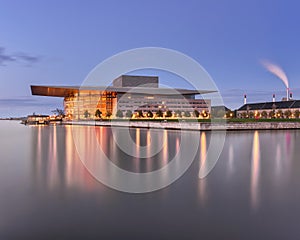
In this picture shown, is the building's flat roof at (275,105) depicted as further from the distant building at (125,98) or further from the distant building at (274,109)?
the distant building at (125,98)

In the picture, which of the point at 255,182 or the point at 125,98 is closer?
the point at 255,182

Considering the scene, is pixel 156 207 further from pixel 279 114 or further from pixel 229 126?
pixel 279 114

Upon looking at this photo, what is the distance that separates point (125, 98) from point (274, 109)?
34750 mm

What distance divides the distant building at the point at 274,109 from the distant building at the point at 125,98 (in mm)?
11977

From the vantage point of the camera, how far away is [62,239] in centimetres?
315

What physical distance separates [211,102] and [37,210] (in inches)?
3157

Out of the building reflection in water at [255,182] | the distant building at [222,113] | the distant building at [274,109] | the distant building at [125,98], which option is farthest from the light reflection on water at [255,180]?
the distant building at [125,98]

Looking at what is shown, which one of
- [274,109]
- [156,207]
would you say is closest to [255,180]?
[156,207]

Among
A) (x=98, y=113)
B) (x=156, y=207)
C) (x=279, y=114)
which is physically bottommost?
(x=156, y=207)

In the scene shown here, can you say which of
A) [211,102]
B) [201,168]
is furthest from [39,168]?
[211,102]

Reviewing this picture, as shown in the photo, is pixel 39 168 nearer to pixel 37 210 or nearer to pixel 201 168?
pixel 37 210

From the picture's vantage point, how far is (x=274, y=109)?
66.3 meters

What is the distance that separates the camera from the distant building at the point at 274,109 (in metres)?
60.4

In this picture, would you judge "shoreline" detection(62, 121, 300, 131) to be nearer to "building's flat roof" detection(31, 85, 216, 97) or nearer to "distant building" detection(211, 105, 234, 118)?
"distant building" detection(211, 105, 234, 118)
